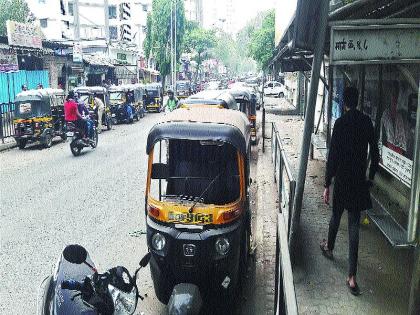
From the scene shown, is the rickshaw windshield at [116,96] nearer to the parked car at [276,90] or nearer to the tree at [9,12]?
the tree at [9,12]

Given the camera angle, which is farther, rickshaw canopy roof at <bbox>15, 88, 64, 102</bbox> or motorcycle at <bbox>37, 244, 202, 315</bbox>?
rickshaw canopy roof at <bbox>15, 88, 64, 102</bbox>

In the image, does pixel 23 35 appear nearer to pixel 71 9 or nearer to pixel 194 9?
pixel 71 9

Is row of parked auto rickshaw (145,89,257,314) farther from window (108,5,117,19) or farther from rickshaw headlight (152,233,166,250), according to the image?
window (108,5,117,19)

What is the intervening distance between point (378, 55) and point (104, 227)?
5.41 meters

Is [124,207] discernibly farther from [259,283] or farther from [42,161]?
[42,161]

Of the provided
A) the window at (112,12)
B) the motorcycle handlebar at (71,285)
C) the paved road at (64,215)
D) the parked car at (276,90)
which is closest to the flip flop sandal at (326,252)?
the paved road at (64,215)

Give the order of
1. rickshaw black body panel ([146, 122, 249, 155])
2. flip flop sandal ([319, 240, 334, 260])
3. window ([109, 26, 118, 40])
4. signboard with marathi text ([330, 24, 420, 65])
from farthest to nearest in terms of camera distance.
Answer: window ([109, 26, 118, 40]), flip flop sandal ([319, 240, 334, 260]), rickshaw black body panel ([146, 122, 249, 155]), signboard with marathi text ([330, 24, 420, 65])

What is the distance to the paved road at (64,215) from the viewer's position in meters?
6.03

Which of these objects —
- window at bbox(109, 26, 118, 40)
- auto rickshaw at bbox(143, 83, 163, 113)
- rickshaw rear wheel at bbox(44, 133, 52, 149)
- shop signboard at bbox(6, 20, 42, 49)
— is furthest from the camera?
window at bbox(109, 26, 118, 40)

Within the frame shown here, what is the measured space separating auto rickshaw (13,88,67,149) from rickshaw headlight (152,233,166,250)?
12570mm

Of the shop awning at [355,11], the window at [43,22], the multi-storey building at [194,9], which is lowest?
the shop awning at [355,11]

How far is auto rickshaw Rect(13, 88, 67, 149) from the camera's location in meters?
15.9

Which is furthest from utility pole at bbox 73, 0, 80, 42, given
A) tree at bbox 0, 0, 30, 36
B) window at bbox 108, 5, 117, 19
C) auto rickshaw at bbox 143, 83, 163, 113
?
auto rickshaw at bbox 143, 83, 163, 113

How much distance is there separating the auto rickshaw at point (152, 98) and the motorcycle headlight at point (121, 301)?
27.3m
